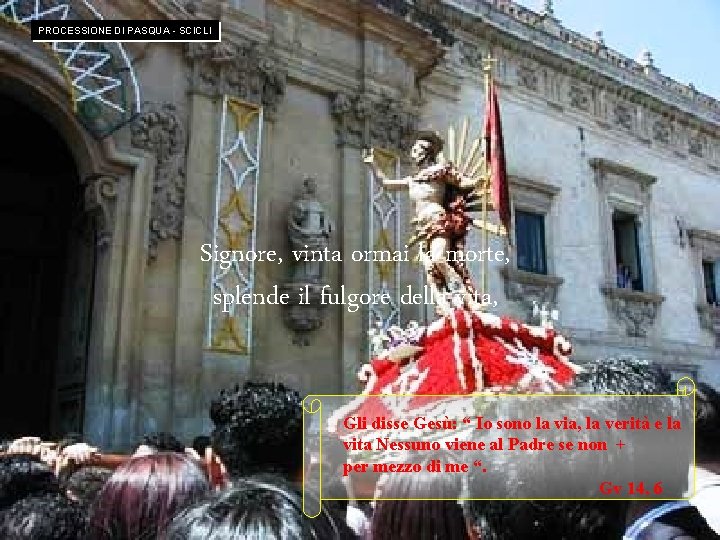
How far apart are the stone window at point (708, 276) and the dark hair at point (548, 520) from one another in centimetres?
1411

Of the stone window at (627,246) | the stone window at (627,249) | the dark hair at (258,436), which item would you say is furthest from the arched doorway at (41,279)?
the stone window at (627,249)

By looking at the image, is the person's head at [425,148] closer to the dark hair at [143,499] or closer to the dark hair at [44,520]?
the dark hair at [143,499]

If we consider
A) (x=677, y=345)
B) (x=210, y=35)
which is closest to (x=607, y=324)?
(x=677, y=345)

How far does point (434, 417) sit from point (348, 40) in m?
6.88

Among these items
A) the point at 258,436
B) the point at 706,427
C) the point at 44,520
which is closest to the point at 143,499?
the point at 44,520

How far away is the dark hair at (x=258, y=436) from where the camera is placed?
2678 millimetres

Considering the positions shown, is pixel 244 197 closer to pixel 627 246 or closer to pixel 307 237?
pixel 307 237

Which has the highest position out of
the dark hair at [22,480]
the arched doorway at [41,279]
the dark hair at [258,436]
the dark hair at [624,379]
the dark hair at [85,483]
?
the arched doorway at [41,279]

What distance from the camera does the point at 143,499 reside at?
2.10 meters

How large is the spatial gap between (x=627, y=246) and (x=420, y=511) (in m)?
13.3

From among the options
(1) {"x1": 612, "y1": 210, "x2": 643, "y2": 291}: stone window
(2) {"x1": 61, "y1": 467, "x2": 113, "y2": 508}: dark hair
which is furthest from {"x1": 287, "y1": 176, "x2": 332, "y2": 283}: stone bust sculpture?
(1) {"x1": 612, "y1": 210, "x2": 643, "y2": 291}: stone window

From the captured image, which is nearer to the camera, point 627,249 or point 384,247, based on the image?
point 384,247

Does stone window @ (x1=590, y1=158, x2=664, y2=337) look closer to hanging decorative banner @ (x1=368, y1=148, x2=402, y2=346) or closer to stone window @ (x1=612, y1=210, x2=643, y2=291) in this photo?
stone window @ (x1=612, y1=210, x2=643, y2=291)

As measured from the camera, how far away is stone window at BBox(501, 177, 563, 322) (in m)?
A: 11.7
